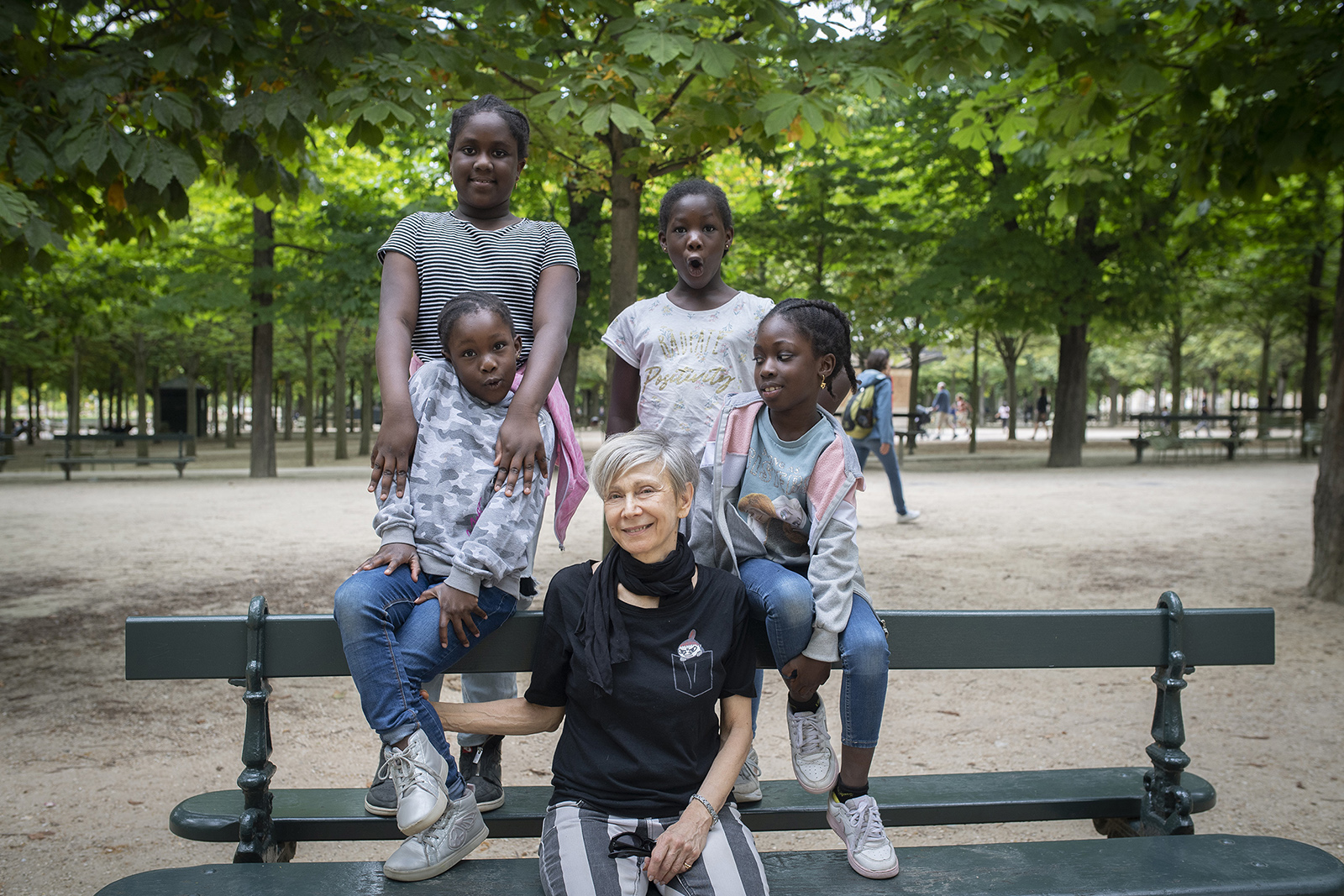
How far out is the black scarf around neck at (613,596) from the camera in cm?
218

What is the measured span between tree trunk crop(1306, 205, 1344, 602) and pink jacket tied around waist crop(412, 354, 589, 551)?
6.10 m

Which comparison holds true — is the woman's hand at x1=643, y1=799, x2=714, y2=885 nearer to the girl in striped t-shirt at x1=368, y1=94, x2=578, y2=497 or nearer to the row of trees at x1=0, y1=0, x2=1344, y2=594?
the girl in striped t-shirt at x1=368, y1=94, x2=578, y2=497

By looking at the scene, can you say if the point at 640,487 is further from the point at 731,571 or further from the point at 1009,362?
the point at 1009,362

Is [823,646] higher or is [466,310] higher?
[466,310]

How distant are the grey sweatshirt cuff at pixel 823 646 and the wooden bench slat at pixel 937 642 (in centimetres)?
17

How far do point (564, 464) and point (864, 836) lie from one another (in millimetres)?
1212

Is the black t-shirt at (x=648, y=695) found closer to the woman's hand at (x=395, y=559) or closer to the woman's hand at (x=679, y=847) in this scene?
the woman's hand at (x=679, y=847)

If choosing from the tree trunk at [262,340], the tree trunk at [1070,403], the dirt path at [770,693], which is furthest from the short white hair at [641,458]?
the tree trunk at [1070,403]

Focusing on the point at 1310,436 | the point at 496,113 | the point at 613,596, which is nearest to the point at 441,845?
the point at 613,596

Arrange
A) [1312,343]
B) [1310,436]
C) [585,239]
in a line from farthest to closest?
[1312,343], [1310,436], [585,239]

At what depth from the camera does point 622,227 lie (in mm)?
6145

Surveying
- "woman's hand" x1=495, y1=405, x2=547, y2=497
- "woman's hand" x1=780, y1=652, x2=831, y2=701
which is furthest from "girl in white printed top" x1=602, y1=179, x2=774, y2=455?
"woman's hand" x1=780, y1=652, x2=831, y2=701

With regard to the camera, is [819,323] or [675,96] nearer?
[819,323]

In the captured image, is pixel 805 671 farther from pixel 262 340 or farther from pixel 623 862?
pixel 262 340
